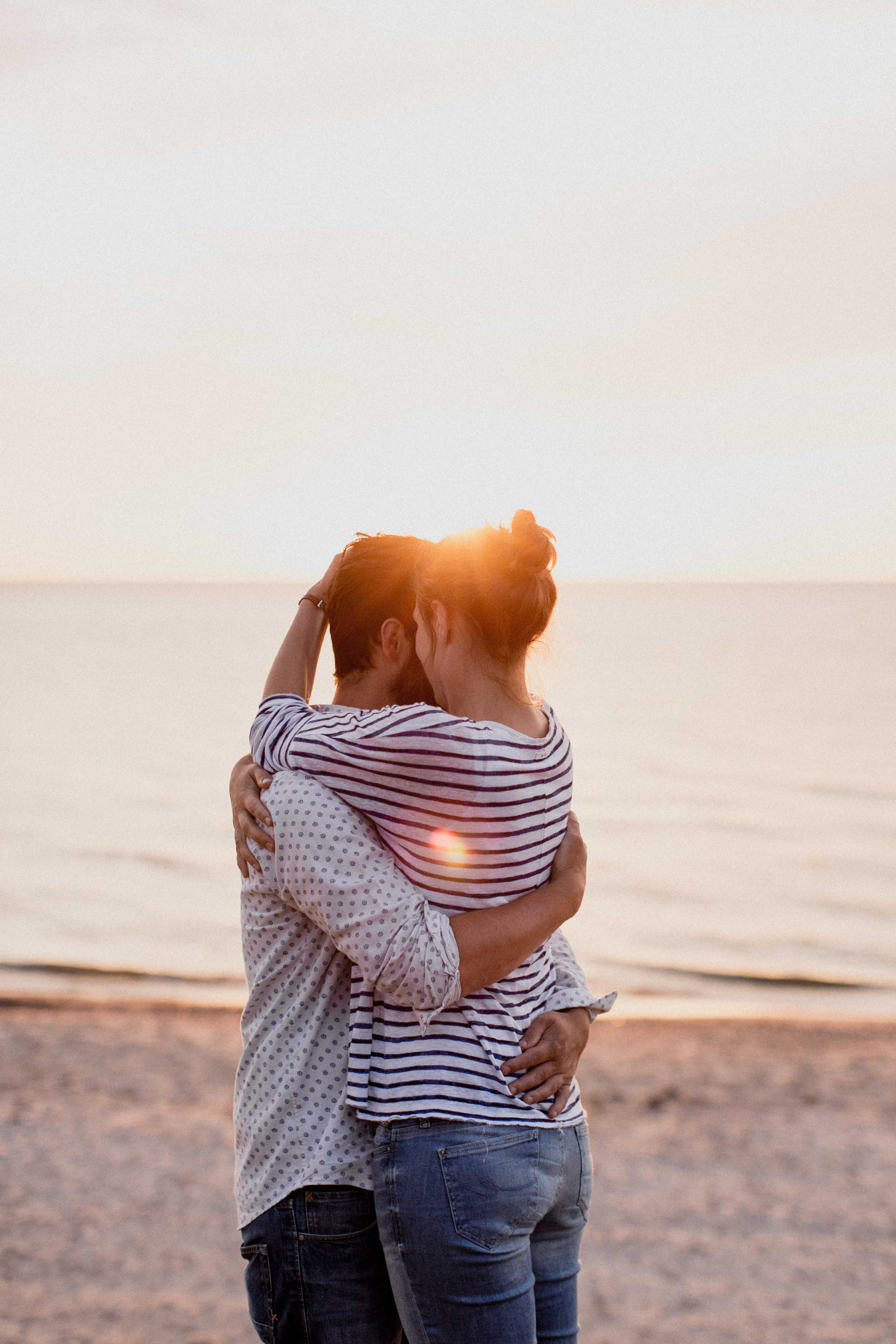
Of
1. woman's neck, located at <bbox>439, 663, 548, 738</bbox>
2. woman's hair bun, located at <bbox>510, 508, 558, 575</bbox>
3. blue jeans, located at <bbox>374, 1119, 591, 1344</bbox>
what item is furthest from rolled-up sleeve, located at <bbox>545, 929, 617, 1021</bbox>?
woman's hair bun, located at <bbox>510, 508, 558, 575</bbox>

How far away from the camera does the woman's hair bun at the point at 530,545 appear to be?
1679 mm

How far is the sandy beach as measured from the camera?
3605 mm

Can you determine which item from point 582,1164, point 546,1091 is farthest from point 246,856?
point 582,1164

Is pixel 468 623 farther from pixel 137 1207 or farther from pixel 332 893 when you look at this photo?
pixel 137 1207

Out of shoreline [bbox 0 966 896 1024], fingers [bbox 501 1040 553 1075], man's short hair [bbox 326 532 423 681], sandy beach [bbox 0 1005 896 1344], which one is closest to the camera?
fingers [bbox 501 1040 553 1075]

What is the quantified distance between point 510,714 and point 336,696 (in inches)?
15.4

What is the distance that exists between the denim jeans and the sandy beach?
7.30ft

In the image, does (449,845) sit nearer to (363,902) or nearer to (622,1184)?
(363,902)

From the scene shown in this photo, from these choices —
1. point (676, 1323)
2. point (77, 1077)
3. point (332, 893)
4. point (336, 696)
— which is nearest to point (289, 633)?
point (336, 696)

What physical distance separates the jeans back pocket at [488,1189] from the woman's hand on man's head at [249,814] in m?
0.51

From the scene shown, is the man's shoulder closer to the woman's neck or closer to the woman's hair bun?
the woman's neck

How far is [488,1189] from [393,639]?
852 millimetres

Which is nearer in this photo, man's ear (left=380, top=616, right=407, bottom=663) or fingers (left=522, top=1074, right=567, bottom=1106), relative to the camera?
fingers (left=522, top=1074, right=567, bottom=1106)

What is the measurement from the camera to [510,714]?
1.69 metres
